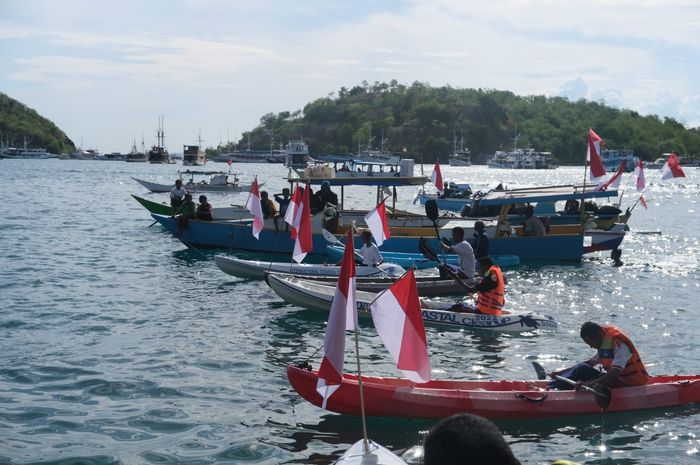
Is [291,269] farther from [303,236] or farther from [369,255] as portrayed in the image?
[303,236]

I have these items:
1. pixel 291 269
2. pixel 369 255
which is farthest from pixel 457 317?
pixel 291 269

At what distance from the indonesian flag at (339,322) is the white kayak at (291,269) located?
11891mm

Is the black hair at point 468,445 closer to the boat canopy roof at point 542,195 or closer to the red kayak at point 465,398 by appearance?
the red kayak at point 465,398

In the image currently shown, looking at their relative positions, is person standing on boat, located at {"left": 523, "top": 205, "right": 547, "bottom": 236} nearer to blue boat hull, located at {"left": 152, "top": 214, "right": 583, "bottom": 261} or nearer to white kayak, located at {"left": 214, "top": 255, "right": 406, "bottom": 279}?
blue boat hull, located at {"left": 152, "top": 214, "right": 583, "bottom": 261}

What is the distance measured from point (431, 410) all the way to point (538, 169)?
173 m

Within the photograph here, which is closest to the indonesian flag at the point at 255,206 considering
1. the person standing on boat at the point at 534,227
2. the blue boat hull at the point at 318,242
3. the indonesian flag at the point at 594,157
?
A: the blue boat hull at the point at 318,242

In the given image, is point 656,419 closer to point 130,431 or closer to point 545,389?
point 545,389


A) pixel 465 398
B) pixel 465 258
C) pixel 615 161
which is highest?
pixel 615 161

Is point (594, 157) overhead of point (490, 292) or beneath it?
overhead

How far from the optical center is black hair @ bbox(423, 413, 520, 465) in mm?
2926

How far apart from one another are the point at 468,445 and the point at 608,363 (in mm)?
9631

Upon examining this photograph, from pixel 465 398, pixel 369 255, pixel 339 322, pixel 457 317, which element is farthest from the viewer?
pixel 369 255

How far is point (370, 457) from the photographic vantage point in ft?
21.9

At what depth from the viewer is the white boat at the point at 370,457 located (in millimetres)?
6344
